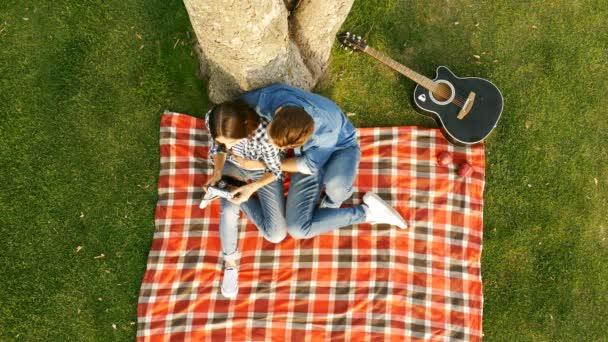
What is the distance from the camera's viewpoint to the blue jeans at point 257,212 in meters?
4.53

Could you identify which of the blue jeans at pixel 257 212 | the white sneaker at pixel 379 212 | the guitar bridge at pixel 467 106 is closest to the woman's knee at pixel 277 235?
the blue jeans at pixel 257 212

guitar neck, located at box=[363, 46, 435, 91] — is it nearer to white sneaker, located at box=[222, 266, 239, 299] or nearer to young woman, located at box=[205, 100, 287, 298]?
young woman, located at box=[205, 100, 287, 298]

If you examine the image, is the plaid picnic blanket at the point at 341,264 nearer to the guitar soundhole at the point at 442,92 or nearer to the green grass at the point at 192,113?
the green grass at the point at 192,113

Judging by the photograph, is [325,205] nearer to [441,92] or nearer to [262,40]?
[441,92]

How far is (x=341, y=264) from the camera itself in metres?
4.87

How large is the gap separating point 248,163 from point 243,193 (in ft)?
1.11

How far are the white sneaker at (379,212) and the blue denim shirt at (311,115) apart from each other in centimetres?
76

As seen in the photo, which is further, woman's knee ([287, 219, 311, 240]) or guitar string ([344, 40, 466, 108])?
guitar string ([344, 40, 466, 108])

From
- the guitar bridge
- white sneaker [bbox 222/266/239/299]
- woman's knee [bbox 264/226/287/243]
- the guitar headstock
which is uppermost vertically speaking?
the guitar headstock

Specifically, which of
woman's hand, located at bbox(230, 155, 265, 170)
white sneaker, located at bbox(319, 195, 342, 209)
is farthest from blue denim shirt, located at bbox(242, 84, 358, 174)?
white sneaker, located at bbox(319, 195, 342, 209)

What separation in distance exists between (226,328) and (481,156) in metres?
3.31

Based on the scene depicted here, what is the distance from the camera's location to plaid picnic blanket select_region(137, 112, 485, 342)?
4.77 m

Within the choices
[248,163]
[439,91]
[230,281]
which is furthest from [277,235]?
[439,91]

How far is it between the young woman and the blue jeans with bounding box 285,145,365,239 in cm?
15
